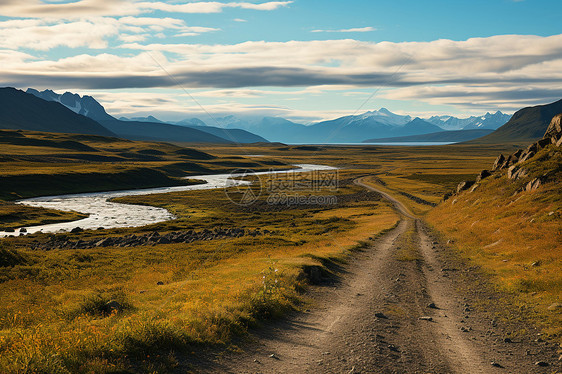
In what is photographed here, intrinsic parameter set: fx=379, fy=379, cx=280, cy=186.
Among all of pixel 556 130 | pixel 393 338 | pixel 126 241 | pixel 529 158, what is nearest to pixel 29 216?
pixel 126 241

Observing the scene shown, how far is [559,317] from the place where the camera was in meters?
16.4

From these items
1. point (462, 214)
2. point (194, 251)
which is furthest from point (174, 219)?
point (462, 214)

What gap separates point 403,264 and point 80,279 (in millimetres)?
26105

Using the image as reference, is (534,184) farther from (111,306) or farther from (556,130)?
(111,306)

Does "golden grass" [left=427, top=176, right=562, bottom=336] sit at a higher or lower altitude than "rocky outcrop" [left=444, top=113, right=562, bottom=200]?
lower

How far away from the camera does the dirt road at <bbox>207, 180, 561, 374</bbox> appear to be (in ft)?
40.5

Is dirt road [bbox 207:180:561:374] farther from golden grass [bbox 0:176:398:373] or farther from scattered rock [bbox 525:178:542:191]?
scattered rock [bbox 525:178:542:191]

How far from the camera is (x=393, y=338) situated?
14.7 meters

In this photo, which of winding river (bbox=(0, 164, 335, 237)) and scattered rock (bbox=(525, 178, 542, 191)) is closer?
scattered rock (bbox=(525, 178, 542, 191))

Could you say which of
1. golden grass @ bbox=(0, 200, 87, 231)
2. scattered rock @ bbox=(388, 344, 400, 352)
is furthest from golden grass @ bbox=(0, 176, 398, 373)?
golden grass @ bbox=(0, 200, 87, 231)

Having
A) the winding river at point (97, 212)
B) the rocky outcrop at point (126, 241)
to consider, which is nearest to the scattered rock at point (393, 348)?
the rocky outcrop at point (126, 241)

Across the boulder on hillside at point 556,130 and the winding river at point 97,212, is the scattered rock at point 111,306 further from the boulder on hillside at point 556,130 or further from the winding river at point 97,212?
the boulder on hillside at point 556,130

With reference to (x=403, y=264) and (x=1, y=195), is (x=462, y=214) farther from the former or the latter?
(x=1, y=195)

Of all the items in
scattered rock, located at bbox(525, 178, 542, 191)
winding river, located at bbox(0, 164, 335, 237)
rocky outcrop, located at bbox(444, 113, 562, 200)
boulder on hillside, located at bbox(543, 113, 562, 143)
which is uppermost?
boulder on hillside, located at bbox(543, 113, 562, 143)
